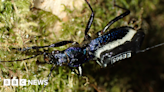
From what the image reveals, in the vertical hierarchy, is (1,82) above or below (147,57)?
below

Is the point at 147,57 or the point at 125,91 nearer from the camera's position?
the point at 125,91

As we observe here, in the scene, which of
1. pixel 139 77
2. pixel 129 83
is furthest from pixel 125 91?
pixel 139 77

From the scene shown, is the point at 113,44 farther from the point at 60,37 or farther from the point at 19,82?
the point at 19,82

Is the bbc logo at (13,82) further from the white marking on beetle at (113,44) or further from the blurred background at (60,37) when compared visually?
the white marking on beetle at (113,44)

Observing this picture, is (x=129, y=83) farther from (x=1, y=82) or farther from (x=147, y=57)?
(x=1, y=82)

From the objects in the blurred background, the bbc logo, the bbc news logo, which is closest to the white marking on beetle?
the blurred background

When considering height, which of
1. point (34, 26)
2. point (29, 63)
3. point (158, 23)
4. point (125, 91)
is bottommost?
point (125, 91)

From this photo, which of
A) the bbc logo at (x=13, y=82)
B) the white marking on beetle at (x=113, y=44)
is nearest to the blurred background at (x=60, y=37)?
the bbc logo at (x=13, y=82)

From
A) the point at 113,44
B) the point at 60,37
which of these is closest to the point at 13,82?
the point at 60,37
